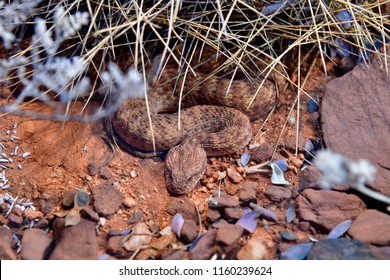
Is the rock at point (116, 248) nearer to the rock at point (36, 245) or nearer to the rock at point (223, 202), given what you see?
the rock at point (36, 245)

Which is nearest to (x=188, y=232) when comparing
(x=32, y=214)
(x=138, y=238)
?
(x=138, y=238)

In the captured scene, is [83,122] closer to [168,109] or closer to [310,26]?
[168,109]

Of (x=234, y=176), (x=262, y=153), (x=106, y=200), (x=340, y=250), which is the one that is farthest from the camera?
(x=262, y=153)

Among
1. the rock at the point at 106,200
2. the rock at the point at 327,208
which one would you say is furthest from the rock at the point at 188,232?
the rock at the point at 327,208

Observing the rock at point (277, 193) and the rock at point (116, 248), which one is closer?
the rock at point (116, 248)

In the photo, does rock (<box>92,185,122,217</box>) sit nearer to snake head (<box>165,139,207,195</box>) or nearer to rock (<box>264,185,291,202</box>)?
snake head (<box>165,139,207,195</box>)

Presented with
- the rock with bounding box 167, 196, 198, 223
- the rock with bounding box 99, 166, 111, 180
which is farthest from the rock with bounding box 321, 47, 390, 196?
the rock with bounding box 99, 166, 111, 180

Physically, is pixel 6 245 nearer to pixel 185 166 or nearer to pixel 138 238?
pixel 138 238

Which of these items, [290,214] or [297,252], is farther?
[290,214]
